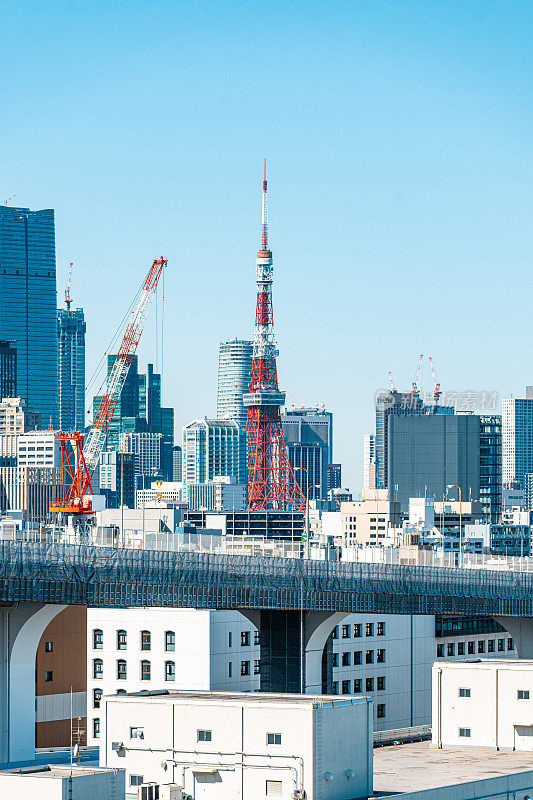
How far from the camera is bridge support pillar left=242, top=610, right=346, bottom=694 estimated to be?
96.3 metres

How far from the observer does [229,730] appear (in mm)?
63938

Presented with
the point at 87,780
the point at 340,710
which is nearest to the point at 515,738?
the point at 340,710

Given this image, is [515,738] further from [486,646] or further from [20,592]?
[486,646]

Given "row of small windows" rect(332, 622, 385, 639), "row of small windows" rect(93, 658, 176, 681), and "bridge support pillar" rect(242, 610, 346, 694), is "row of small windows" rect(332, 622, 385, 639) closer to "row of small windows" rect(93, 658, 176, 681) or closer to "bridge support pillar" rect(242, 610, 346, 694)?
"row of small windows" rect(93, 658, 176, 681)

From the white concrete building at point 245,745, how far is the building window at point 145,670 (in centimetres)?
4408

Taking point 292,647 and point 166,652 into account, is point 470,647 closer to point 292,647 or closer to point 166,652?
point 166,652

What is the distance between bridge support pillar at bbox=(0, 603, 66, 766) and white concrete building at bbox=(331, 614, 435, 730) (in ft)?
131

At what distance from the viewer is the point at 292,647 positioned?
9756cm

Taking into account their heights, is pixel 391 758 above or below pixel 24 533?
below

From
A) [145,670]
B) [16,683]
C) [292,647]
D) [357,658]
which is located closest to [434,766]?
[16,683]

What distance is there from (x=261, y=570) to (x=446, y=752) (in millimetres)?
22255

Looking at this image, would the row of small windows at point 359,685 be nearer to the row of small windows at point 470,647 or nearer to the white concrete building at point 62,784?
the row of small windows at point 470,647

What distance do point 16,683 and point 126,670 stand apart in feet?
104

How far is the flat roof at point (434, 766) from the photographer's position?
66.8 meters
